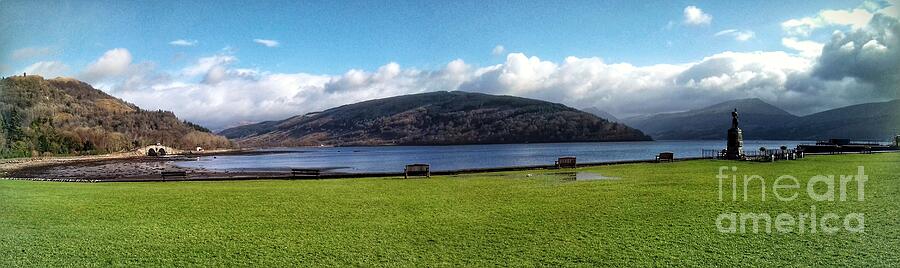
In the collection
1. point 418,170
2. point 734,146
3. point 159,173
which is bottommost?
point 159,173

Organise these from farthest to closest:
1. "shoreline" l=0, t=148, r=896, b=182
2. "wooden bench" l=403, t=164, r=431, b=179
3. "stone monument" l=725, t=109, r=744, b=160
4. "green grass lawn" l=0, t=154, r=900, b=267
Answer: "stone monument" l=725, t=109, r=744, b=160
"shoreline" l=0, t=148, r=896, b=182
"wooden bench" l=403, t=164, r=431, b=179
"green grass lawn" l=0, t=154, r=900, b=267

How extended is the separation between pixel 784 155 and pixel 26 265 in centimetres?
4432

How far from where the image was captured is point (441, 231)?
13.1 meters

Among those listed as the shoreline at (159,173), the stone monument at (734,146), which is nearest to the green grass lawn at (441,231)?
the shoreline at (159,173)

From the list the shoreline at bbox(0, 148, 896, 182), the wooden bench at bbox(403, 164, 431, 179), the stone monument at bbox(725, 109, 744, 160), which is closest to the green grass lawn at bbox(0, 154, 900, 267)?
the wooden bench at bbox(403, 164, 431, 179)

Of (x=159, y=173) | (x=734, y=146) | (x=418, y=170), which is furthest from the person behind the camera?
(x=159, y=173)

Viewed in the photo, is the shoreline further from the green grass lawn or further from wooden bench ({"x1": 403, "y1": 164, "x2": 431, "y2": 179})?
the green grass lawn

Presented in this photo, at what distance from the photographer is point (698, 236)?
11883 mm

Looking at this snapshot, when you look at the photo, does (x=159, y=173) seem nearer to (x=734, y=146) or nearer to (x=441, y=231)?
(x=734, y=146)

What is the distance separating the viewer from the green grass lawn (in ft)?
34.7

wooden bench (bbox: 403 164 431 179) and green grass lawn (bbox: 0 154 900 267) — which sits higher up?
wooden bench (bbox: 403 164 431 179)

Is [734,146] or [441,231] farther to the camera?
[734,146]

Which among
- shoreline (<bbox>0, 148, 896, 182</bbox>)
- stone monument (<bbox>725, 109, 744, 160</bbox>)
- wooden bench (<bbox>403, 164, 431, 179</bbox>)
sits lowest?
shoreline (<bbox>0, 148, 896, 182</bbox>)

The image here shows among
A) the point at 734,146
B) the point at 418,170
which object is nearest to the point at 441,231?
the point at 418,170
